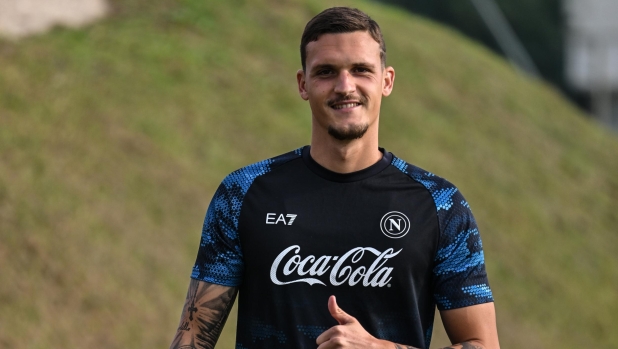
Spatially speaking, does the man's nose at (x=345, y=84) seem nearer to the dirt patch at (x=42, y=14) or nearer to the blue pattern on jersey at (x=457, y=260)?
the blue pattern on jersey at (x=457, y=260)

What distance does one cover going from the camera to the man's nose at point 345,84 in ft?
11.2

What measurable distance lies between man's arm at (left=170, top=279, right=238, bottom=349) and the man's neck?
0.59 m

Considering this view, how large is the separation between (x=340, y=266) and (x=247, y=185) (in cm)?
50

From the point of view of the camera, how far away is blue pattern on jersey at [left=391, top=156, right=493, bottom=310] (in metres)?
3.39

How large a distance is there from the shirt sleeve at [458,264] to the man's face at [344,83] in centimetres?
44

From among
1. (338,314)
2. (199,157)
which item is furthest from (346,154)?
(199,157)

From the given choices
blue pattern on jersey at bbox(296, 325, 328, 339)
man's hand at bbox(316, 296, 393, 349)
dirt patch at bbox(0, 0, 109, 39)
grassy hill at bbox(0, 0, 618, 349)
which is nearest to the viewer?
man's hand at bbox(316, 296, 393, 349)

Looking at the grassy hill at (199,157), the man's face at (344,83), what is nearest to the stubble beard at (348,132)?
the man's face at (344,83)

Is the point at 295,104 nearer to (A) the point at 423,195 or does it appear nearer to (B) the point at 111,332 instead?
(B) the point at 111,332

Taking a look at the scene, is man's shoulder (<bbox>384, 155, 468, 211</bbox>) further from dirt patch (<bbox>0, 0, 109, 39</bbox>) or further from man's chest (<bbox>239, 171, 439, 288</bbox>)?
dirt patch (<bbox>0, 0, 109, 39</bbox>)

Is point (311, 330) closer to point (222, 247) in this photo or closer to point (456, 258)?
point (222, 247)

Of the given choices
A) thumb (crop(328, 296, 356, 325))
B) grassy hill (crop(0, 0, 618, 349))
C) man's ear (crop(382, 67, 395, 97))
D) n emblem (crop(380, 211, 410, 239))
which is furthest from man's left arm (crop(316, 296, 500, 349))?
grassy hill (crop(0, 0, 618, 349))

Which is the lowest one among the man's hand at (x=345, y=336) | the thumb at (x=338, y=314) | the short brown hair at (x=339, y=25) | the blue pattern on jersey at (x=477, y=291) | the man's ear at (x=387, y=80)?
the man's hand at (x=345, y=336)

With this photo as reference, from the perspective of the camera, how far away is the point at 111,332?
888 centimetres
